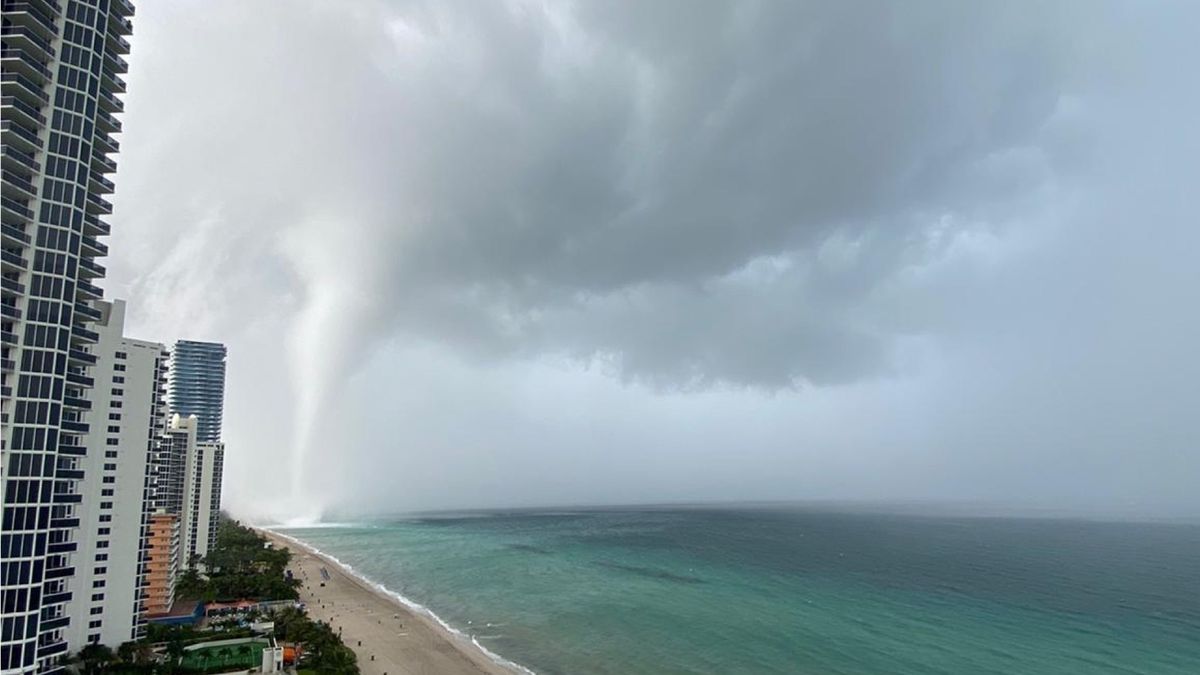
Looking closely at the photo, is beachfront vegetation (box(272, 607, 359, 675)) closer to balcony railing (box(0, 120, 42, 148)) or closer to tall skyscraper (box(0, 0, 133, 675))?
tall skyscraper (box(0, 0, 133, 675))

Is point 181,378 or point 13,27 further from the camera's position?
point 181,378

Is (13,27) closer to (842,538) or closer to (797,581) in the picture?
(797,581)

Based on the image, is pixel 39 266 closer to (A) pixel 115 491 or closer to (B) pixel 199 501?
(A) pixel 115 491

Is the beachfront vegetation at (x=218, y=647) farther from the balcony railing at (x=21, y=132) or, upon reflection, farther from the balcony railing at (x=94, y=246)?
the balcony railing at (x=21, y=132)

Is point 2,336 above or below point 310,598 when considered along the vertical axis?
above

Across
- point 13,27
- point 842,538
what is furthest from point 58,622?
point 842,538

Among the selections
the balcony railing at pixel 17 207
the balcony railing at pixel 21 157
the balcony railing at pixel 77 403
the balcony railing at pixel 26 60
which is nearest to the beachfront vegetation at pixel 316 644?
the balcony railing at pixel 77 403

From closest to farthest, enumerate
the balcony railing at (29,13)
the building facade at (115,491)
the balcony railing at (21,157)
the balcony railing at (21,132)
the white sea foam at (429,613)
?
the balcony railing at (21,157) → the balcony railing at (21,132) → the balcony railing at (29,13) → the building facade at (115,491) → the white sea foam at (429,613)
